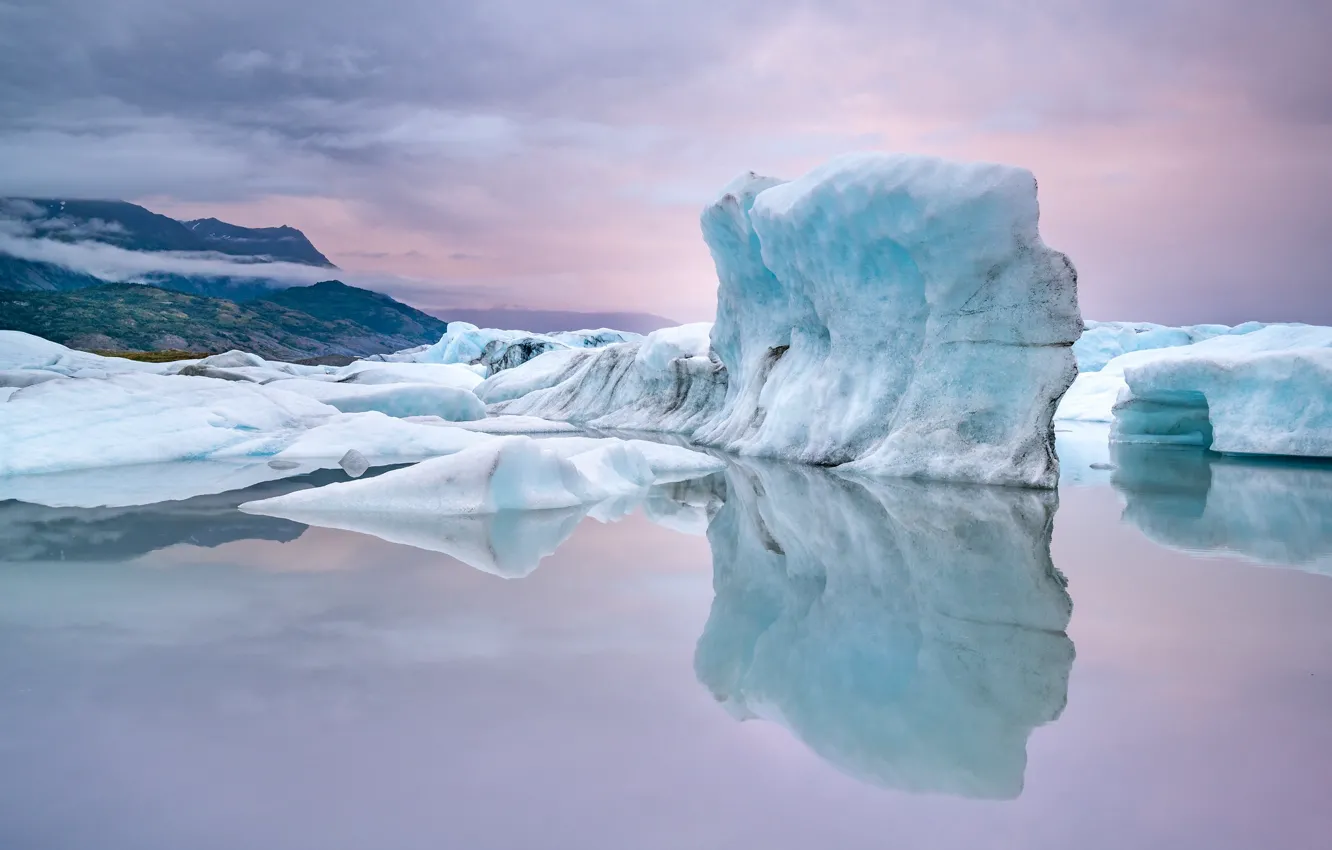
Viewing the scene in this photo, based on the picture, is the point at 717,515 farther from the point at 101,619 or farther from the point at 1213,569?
the point at 101,619

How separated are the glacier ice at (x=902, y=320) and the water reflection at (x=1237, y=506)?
154 centimetres

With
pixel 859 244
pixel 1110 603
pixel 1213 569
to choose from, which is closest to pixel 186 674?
pixel 1110 603

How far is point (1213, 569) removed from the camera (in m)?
5.21

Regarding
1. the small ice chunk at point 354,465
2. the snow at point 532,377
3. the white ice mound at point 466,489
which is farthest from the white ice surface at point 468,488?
the snow at point 532,377

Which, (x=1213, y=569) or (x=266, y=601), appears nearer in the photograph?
(x=266, y=601)

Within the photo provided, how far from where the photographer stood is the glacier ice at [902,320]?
9.38m

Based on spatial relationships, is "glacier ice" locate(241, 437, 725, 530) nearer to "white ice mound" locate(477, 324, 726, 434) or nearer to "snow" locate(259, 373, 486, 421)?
"snow" locate(259, 373, 486, 421)

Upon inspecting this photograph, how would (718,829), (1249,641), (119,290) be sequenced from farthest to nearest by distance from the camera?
(119,290)
(1249,641)
(718,829)

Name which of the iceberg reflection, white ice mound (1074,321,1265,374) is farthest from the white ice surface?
white ice mound (1074,321,1265,374)

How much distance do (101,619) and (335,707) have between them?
69.0 inches

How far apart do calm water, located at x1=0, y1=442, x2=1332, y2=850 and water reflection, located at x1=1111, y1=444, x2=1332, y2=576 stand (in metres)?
0.21

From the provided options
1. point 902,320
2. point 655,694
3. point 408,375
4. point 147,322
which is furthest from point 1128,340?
point 147,322

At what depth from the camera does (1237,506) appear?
8.24 meters

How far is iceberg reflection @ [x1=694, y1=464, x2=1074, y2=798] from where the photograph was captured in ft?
8.39
